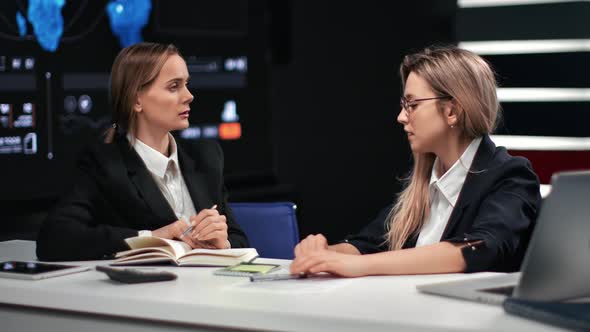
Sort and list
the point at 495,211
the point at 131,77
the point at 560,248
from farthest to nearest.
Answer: the point at 131,77
the point at 495,211
the point at 560,248

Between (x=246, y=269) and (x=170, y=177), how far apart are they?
0.79 m

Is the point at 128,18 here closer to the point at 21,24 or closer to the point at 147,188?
the point at 21,24

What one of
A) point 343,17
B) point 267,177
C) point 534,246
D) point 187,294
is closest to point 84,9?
point 267,177

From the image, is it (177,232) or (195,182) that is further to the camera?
(195,182)

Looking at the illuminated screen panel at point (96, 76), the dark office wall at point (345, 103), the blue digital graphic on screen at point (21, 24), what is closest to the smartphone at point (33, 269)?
the illuminated screen panel at point (96, 76)

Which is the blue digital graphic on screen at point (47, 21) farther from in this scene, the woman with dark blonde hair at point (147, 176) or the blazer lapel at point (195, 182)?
the blazer lapel at point (195, 182)

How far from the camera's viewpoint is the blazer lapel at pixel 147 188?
9.49 feet

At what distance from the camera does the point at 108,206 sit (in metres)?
2.91

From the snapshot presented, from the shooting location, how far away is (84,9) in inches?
169

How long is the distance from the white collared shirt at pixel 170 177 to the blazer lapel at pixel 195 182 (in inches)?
0.8

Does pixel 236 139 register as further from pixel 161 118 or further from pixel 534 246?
pixel 534 246

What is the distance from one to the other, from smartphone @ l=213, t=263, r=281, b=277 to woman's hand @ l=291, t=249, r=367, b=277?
0.11 meters

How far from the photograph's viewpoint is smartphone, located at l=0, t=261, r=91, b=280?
7.73 ft

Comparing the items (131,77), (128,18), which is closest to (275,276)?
(131,77)
